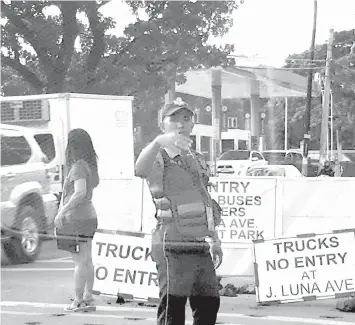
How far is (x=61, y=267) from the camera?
720 centimetres

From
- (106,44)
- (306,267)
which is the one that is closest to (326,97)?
(106,44)

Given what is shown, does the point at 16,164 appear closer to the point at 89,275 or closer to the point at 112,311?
the point at 89,275

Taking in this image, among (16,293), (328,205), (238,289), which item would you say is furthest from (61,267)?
(328,205)

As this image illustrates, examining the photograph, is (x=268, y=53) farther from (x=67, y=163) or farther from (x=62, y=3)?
(x=67, y=163)

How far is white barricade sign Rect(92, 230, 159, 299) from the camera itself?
5.48 m

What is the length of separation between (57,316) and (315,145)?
238 centimetres

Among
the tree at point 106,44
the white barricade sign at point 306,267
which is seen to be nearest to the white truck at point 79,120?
the tree at point 106,44

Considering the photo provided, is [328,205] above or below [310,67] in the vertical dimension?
below

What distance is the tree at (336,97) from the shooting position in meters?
3.20

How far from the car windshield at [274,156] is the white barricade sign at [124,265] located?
1.56 meters

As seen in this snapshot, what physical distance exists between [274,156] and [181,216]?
0.76m

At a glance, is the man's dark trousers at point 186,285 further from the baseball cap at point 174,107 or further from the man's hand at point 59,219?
the man's hand at point 59,219

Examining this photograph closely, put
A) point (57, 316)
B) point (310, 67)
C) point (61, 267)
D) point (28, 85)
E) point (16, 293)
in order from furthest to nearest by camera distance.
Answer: point (61, 267) → point (16, 293) → point (57, 316) → point (28, 85) → point (310, 67)

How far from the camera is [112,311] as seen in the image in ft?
17.9
